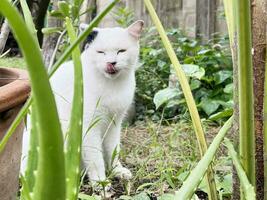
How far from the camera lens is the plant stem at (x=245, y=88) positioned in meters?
0.42

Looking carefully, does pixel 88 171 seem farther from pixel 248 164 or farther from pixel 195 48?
pixel 195 48

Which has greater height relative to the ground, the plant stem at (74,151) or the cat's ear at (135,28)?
the cat's ear at (135,28)

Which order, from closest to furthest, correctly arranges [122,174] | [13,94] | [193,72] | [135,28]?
[13,94] < [122,174] < [135,28] < [193,72]

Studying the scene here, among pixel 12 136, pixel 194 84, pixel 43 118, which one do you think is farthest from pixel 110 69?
pixel 43 118

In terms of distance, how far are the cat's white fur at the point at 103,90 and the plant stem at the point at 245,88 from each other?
2.68ft

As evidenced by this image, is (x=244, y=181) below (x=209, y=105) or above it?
above

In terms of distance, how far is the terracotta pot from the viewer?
64 centimetres

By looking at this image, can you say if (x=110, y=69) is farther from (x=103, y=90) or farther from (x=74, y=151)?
(x=74, y=151)

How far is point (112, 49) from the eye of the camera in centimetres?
138

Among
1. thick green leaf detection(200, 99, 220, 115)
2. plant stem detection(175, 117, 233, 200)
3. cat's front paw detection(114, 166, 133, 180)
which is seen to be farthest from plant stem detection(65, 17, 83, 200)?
thick green leaf detection(200, 99, 220, 115)

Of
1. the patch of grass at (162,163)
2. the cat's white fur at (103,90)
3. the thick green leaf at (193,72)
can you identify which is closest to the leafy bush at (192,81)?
the patch of grass at (162,163)

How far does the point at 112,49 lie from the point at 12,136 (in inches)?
29.2

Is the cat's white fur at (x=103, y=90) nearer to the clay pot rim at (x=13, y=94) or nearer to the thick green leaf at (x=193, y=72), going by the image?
the thick green leaf at (x=193, y=72)

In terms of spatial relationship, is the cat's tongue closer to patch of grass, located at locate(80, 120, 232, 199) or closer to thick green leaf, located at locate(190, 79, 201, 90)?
patch of grass, located at locate(80, 120, 232, 199)
